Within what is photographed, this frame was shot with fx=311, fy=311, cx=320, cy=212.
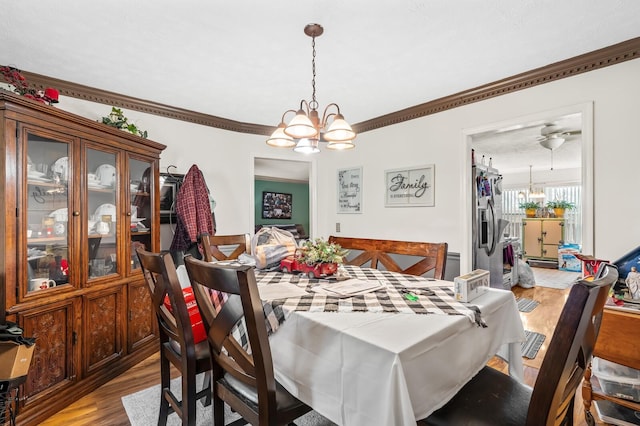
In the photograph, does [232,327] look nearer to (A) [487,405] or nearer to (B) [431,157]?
(A) [487,405]

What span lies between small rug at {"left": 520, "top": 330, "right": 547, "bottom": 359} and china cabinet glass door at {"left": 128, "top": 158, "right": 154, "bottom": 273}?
3312 millimetres

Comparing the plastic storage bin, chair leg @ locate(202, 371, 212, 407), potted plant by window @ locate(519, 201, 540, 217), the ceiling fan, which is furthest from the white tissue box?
potted plant by window @ locate(519, 201, 540, 217)

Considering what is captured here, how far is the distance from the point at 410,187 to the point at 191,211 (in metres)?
2.28

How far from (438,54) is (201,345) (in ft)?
7.78

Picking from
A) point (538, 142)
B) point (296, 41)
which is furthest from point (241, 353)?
point (538, 142)

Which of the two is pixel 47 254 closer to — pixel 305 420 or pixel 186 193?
pixel 186 193

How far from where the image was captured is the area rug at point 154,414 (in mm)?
1826

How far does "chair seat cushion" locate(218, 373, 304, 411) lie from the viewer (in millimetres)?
1154

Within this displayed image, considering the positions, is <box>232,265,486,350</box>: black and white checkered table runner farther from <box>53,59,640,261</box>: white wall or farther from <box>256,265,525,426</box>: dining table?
<box>53,59,640,261</box>: white wall

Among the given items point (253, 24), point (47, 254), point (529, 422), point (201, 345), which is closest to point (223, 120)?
point (253, 24)

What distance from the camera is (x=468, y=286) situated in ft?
4.50

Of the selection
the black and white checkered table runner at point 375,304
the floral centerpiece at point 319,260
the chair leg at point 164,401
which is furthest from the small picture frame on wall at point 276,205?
the black and white checkered table runner at point 375,304

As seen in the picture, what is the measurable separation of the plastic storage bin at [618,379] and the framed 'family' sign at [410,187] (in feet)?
5.69

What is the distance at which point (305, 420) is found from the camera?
1.84 metres
